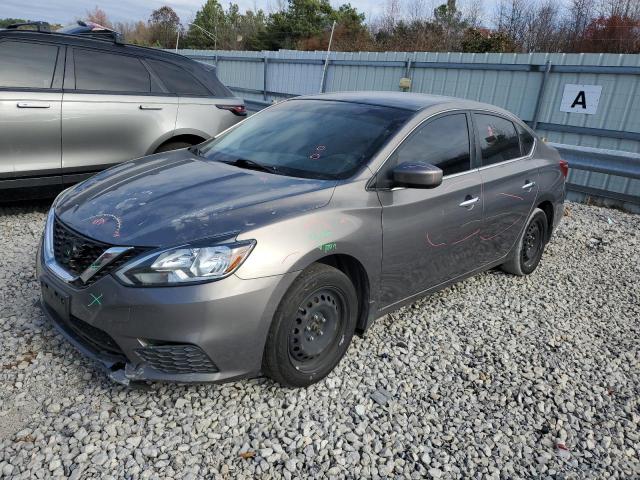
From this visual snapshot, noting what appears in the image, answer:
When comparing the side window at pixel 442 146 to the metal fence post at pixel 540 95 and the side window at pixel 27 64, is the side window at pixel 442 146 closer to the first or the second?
the side window at pixel 27 64

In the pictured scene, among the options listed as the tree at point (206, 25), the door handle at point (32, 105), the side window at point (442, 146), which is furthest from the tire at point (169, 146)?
the tree at point (206, 25)

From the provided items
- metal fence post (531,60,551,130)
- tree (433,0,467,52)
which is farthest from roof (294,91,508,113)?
tree (433,0,467,52)

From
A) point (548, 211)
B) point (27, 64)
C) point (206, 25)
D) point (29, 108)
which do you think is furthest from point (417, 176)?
point (206, 25)

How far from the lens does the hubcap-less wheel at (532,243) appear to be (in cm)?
485

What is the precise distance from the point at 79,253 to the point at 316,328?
1312 millimetres

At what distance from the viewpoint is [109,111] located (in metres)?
5.42

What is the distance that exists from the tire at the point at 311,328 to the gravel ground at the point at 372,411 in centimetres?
14

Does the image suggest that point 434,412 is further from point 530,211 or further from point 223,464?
point 530,211

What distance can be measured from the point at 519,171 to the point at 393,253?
1.84 meters

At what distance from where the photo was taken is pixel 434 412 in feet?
9.42

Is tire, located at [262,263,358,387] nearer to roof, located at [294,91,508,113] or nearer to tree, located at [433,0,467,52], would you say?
roof, located at [294,91,508,113]

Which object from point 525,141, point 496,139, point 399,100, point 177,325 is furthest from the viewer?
point 525,141

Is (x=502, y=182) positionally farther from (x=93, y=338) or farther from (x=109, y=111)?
(x=109, y=111)

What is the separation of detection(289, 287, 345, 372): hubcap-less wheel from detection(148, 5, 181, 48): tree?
55709 mm
